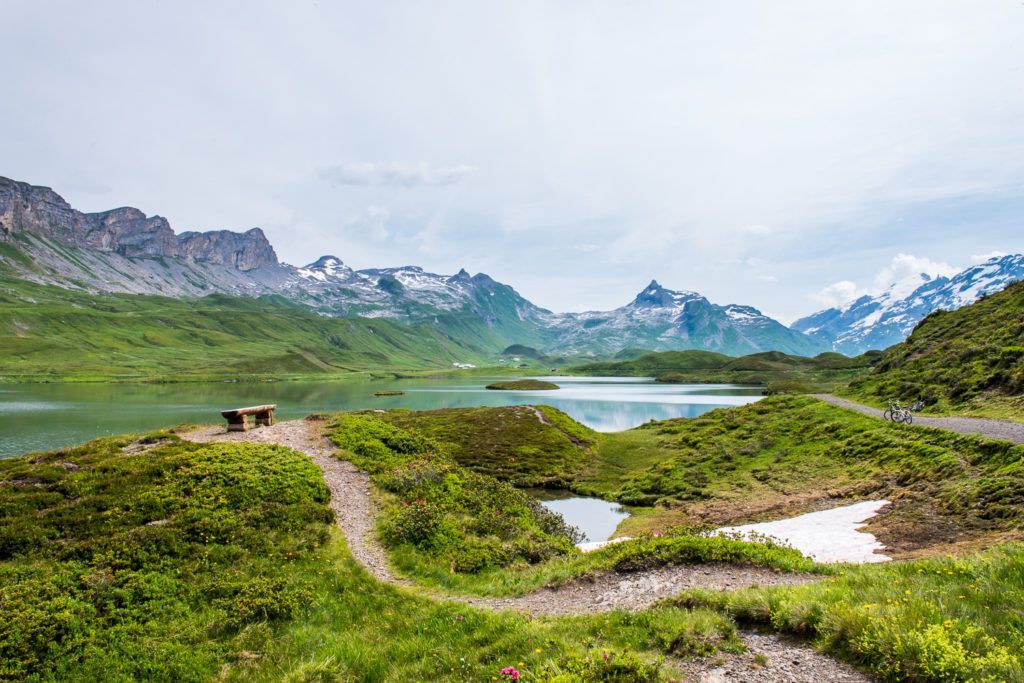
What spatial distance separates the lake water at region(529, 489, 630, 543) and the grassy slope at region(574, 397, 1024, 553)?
1.88 m

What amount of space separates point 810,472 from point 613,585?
33318 mm

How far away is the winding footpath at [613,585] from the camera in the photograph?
9992 millimetres

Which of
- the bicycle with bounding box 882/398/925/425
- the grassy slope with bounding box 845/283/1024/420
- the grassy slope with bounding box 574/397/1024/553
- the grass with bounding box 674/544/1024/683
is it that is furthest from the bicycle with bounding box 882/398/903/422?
Answer: the grass with bounding box 674/544/1024/683

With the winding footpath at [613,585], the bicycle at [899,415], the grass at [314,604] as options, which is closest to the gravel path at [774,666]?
the winding footpath at [613,585]

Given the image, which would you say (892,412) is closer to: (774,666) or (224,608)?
(774,666)

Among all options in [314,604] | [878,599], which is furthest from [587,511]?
[878,599]

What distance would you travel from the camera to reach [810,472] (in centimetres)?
4184

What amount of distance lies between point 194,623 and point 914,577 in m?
20.9

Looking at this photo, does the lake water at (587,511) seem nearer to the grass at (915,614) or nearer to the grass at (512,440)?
the grass at (512,440)

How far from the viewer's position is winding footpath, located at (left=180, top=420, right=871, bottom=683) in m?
9.99

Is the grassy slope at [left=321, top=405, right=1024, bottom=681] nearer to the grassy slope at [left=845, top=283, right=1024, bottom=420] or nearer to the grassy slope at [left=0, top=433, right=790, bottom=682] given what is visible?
the grassy slope at [left=0, top=433, right=790, bottom=682]

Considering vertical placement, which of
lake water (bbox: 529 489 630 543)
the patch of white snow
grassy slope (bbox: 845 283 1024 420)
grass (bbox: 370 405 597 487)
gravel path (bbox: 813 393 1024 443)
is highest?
grassy slope (bbox: 845 283 1024 420)

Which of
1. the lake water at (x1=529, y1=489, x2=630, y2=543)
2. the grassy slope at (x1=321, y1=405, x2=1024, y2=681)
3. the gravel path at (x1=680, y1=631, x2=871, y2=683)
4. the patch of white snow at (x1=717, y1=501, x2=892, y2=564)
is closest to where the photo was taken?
the grassy slope at (x1=321, y1=405, x2=1024, y2=681)

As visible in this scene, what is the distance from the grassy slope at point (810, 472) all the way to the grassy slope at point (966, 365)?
7512mm
